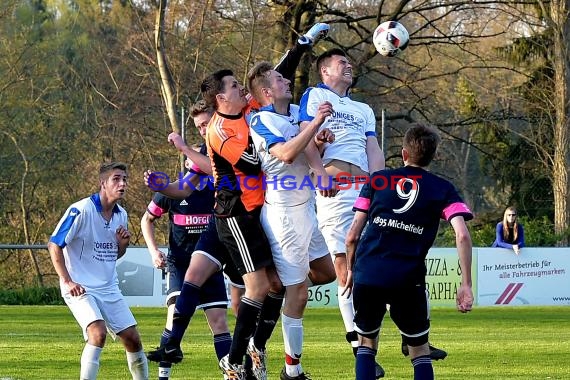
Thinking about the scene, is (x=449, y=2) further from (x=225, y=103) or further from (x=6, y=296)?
(x=225, y=103)

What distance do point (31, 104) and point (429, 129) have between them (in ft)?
98.9

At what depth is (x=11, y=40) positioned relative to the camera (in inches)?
1420

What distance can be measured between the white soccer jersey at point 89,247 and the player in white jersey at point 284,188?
4.29ft

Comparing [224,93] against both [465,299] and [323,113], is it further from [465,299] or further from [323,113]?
[465,299]

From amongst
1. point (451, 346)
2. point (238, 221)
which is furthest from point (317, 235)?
point (451, 346)

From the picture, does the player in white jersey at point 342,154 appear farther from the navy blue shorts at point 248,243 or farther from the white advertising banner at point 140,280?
the white advertising banner at point 140,280

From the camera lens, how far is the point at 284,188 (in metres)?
8.28

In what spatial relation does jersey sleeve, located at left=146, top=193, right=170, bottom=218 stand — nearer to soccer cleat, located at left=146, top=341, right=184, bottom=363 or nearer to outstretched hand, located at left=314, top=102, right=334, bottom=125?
soccer cleat, located at left=146, top=341, right=184, bottom=363

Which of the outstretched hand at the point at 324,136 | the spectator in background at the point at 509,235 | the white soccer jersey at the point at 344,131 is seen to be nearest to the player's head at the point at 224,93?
the outstretched hand at the point at 324,136

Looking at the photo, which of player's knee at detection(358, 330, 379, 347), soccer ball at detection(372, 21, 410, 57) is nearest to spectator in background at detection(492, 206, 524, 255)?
soccer ball at detection(372, 21, 410, 57)

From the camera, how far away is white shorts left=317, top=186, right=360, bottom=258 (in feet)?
30.5

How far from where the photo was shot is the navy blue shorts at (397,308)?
23.4 feet

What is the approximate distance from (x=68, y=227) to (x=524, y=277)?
1509 cm

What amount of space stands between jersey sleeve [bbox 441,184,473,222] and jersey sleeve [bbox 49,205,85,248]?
293 cm
